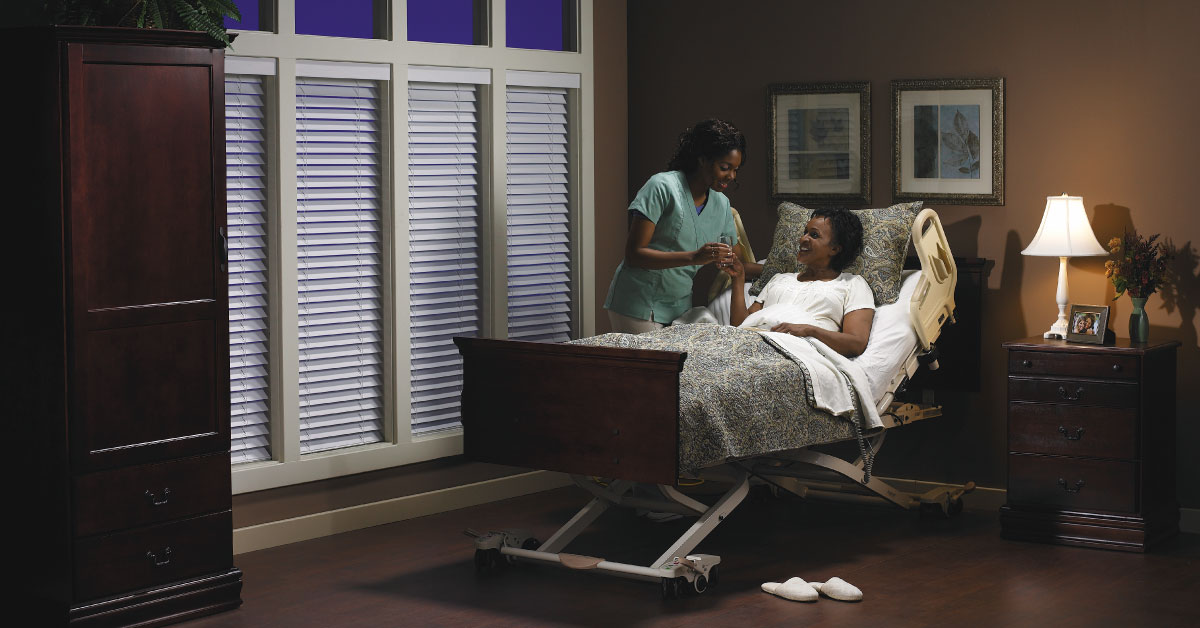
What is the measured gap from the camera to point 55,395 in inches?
155

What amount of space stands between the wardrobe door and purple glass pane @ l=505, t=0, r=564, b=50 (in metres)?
1.99

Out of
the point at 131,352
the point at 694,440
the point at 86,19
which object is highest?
the point at 86,19

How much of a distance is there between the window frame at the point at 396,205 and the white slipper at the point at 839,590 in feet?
6.34

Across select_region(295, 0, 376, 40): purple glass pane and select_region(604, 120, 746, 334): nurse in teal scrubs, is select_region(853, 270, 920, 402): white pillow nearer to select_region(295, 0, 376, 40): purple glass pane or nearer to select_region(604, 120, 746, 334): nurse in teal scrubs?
select_region(604, 120, 746, 334): nurse in teal scrubs

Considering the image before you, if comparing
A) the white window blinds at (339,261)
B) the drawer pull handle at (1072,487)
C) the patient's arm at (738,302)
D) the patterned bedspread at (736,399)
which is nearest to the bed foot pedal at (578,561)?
the patterned bedspread at (736,399)

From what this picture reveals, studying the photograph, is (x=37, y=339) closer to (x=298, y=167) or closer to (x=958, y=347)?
(x=298, y=167)

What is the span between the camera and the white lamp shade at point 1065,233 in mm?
5238

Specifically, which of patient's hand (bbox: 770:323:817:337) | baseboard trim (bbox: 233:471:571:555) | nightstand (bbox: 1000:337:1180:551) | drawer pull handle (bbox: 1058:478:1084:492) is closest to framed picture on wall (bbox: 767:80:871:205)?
patient's hand (bbox: 770:323:817:337)

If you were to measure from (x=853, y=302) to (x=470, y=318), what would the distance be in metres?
1.66

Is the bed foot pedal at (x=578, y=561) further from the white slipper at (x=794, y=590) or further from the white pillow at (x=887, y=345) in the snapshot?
the white pillow at (x=887, y=345)

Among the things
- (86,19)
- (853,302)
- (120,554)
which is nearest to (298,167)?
(86,19)

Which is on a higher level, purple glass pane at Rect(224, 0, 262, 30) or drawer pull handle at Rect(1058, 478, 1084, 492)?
purple glass pane at Rect(224, 0, 262, 30)

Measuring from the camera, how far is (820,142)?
618 centimetres

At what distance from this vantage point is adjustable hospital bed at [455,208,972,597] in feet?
13.9
